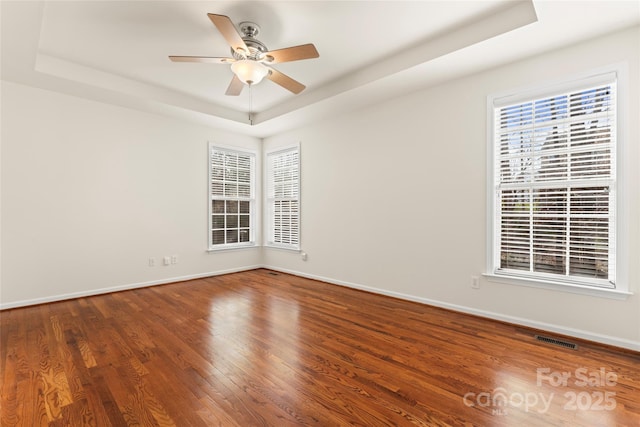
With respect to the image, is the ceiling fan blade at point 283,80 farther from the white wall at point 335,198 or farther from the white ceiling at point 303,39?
the white wall at point 335,198

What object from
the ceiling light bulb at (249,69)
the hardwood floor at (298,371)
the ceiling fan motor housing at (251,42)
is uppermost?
the ceiling fan motor housing at (251,42)

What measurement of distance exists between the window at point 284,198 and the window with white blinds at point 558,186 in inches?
130

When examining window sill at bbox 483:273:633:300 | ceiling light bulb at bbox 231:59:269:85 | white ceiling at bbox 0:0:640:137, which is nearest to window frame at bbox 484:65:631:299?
window sill at bbox 483:273:633:300

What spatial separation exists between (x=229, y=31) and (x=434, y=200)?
111 inches

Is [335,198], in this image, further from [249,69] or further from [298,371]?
[298,371]

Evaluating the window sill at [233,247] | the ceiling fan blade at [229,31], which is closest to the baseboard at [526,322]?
the window sill at [233,247]

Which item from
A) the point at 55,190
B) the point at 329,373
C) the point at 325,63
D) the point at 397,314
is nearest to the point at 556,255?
the point at 397,314

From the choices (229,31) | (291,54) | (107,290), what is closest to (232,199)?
(107,290)

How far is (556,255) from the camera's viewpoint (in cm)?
287

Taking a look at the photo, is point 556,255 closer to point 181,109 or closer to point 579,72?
point 579,72

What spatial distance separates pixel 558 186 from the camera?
2830 millimetres

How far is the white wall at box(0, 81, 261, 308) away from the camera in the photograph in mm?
3600

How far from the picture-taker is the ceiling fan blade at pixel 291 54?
2520 millimetres

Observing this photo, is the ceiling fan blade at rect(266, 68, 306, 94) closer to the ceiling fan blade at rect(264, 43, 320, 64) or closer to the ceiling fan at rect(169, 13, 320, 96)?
the ceiling fan at rect(169, 13, 320, 96)
